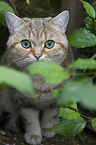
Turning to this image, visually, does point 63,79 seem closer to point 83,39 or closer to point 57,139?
point 83,39

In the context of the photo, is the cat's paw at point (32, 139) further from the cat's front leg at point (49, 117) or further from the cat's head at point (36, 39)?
the cat's head at point (36, 39)

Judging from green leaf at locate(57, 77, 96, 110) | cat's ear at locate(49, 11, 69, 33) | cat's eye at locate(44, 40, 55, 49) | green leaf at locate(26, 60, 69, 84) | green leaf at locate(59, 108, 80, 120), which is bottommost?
green leaf at locate(59, 108, 80, 120)

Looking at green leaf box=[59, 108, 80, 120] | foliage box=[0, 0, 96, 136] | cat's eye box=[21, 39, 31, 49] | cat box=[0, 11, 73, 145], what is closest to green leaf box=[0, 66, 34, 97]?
foliage box=[0, 0, 96, 136]

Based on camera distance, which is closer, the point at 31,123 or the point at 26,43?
the point at 26,43

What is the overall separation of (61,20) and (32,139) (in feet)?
3.14

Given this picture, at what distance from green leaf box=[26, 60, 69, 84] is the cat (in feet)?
2.70

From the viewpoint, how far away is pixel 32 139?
1544 mm

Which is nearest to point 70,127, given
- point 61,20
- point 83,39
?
point 83,39

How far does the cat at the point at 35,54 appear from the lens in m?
1.36

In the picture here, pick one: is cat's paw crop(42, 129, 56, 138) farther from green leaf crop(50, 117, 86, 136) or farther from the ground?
green leaf crop(50, 117, 86, 136)

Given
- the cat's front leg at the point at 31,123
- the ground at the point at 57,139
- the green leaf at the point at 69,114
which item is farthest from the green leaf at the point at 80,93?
the cat's front leg at the point at 31,123

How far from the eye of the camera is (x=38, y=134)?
5.32 ft

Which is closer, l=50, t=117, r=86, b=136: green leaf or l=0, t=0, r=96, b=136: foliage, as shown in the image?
l=0, t=0, r=96, b=136: foliage

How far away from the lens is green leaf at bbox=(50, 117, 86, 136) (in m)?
0.82
